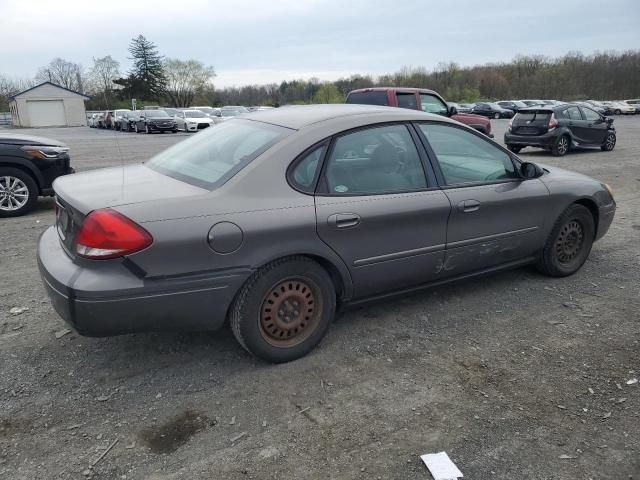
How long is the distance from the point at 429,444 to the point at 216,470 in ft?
3.40

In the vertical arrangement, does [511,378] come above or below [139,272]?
below

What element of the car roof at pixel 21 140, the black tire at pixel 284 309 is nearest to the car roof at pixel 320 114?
the black tire at pixel 284 309

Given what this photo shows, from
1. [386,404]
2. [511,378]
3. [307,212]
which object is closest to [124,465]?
[386,404]

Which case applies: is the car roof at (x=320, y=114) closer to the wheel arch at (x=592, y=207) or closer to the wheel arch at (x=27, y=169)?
the wheel arch at (x=592, y=207)

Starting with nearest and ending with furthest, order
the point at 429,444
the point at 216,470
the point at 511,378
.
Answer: the point at 216,470, the point at 429,444, the point at 511,378

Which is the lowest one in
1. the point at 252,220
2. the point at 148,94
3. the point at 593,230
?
the point at 593,230

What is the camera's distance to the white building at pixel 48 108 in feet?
167

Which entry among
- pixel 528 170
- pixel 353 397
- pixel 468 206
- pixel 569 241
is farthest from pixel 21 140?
pixel 569 241

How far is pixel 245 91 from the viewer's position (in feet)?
308

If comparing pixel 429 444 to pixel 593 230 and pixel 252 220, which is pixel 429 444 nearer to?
pixel 252 220

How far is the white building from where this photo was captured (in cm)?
5078

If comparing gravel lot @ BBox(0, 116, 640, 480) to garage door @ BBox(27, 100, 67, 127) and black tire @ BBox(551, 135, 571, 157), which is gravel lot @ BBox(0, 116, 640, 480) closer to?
black tire @ BBox(551, 135, 571, 157)

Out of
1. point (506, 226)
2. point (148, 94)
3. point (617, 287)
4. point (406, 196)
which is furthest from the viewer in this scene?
point (148, 94)

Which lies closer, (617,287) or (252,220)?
(252,220)
